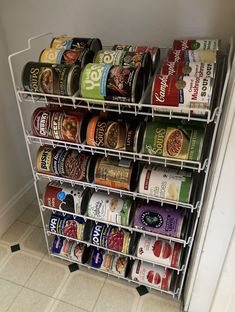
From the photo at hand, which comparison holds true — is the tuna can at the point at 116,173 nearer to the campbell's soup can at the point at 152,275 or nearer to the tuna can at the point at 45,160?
the tuna can at the point at 45,160

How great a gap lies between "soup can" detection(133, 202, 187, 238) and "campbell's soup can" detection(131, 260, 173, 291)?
253 millimetres

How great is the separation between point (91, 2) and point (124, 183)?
745mm

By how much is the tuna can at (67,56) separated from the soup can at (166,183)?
44cm

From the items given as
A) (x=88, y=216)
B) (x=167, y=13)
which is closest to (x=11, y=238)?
(x=88, y=216)

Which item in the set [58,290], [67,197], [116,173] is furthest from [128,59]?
[58,290]

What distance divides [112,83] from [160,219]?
0.55m

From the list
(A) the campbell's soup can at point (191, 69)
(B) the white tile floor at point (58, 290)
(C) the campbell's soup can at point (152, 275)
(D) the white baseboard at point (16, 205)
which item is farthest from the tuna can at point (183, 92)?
(D) the white baseboard at point (16, 205)

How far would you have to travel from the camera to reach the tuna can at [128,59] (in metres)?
0.90

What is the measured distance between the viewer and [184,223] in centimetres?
108

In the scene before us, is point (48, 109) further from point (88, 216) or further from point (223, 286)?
point (223, 286)

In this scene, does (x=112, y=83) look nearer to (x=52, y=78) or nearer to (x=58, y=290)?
(x=52, y=78)

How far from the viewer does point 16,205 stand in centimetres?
171

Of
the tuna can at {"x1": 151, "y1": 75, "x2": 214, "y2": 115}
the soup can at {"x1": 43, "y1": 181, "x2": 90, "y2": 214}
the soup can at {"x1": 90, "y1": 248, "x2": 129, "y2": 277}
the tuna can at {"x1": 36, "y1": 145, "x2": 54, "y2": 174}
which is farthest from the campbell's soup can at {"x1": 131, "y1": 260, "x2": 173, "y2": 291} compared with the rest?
the tuna can at {"x1": 151, "y1": 75, "x2": 214, "y2": 115}

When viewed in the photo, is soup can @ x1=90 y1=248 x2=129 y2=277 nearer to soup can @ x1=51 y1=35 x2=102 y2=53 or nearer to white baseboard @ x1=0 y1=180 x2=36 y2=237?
white baseboard @ x1=0 y1=180 x2=36 y2=237
